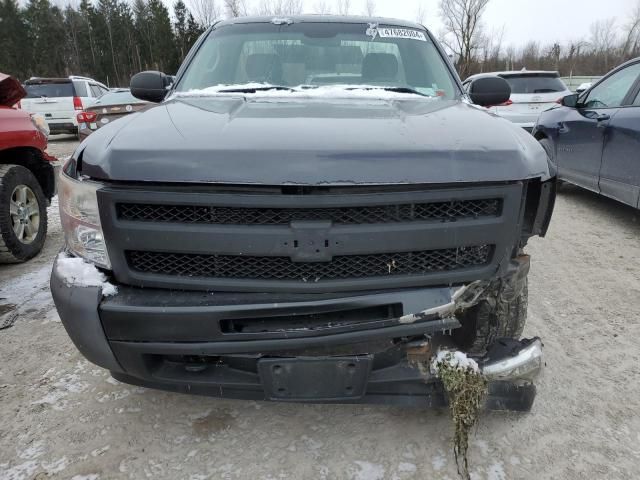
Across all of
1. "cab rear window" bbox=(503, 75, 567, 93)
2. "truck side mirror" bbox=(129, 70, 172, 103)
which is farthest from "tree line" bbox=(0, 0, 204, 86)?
"truck side mirror" bbox=(129, 70, 172, 103)

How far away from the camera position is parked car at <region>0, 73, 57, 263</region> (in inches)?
161

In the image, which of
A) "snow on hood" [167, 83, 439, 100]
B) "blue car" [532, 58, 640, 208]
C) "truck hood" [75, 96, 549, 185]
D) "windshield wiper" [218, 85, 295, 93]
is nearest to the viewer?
"truck hood" [75, 96, 549, 185]

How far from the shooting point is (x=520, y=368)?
184cm

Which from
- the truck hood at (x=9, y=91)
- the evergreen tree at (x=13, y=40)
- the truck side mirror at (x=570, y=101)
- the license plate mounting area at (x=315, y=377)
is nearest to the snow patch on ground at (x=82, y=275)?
the license plate mounting area at (x=315, y=377)

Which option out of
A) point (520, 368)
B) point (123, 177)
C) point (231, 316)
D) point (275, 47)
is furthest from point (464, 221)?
point (275, 47)

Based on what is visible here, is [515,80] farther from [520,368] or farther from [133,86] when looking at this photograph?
[520,368]

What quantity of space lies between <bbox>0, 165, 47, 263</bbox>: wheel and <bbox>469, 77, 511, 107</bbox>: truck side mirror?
3839 millimetres

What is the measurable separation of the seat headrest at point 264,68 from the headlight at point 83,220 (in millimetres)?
1384

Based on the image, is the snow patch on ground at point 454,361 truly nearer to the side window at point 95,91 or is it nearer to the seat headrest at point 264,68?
the seat headrest at point 264,68

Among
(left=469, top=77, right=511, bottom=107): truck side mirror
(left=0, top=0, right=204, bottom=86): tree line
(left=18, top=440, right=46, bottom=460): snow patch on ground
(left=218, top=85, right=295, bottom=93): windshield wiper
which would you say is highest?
(left=0, top=0, right=204, bottom=86): tree line

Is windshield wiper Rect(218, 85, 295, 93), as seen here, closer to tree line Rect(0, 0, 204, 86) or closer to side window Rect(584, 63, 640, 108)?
side window Rect(584, 63, 640, 108)

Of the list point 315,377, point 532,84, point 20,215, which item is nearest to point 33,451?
point 315,377

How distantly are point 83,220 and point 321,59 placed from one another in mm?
1866

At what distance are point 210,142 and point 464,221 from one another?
0.98 metres
